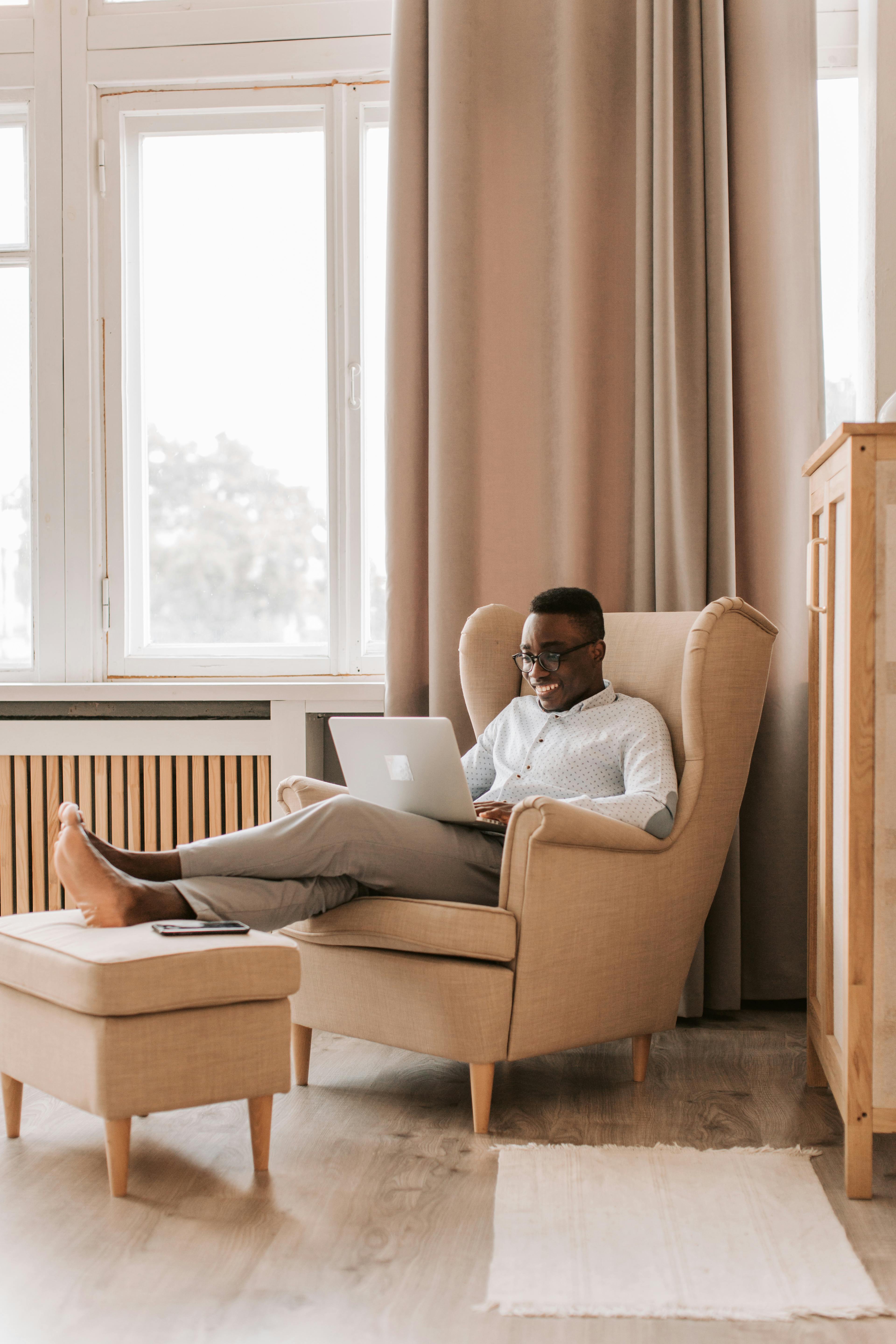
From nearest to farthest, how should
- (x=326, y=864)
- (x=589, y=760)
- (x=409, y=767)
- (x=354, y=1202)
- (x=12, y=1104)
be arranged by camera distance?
(x=354, y=1202) → (x=12, y=1104) → (x=326, y=864) → (x=409, y=767) → (x=589, y=760)

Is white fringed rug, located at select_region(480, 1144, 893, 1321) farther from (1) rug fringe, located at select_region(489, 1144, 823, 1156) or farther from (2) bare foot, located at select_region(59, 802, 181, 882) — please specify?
(2) bare foot, located at select_region(59, 802, 181, 882)

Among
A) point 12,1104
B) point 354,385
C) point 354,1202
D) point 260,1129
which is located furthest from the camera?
point 354,385

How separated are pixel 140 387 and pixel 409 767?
1.71 m

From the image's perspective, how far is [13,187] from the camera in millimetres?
3375

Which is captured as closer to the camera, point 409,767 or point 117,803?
point 409,767

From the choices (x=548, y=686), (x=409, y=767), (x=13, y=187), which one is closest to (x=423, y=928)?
(x=409, y=767)

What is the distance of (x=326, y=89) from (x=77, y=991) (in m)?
2.62

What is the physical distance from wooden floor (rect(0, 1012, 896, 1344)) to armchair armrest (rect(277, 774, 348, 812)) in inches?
22.0

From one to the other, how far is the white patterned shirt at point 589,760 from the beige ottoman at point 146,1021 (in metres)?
0.73

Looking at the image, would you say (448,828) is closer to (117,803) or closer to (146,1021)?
(146,1021)

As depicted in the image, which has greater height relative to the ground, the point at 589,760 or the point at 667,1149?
the point at 589,760

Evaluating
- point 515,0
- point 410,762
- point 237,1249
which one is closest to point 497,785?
point 410,762

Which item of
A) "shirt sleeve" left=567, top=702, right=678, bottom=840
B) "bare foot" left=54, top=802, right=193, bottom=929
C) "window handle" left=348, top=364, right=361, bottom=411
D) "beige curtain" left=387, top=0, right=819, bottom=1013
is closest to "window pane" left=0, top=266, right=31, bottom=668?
"window handle" left=348, top=364, right=361, bottom=411

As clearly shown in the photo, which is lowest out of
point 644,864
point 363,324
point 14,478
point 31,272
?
point 644,864
